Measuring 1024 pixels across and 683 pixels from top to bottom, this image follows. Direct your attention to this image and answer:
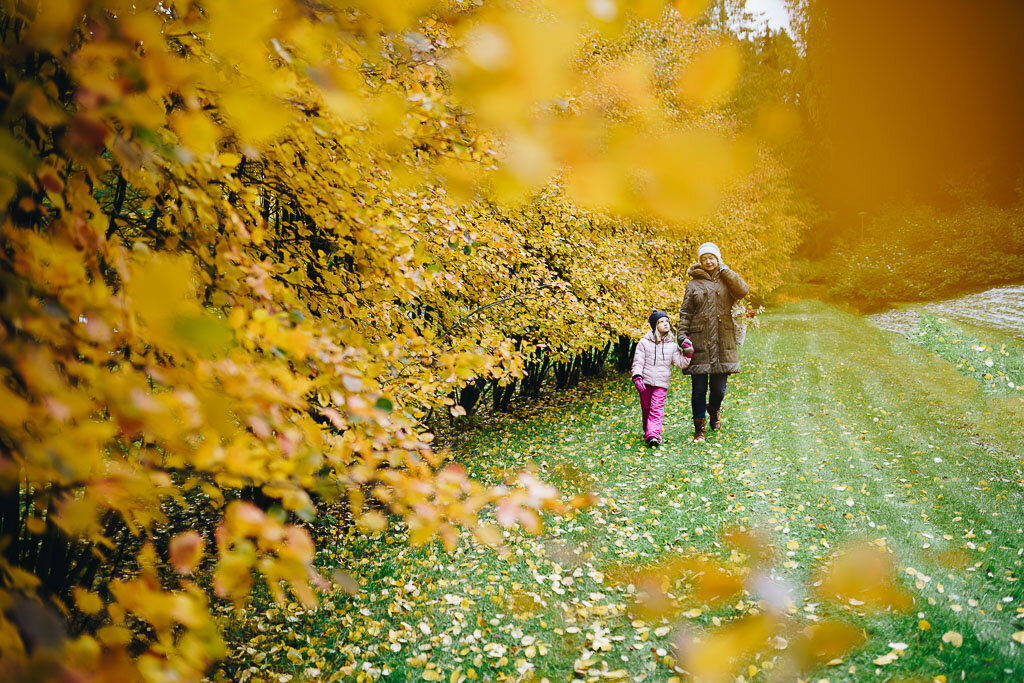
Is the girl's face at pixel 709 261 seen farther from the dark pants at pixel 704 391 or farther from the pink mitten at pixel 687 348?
the dark pants at pixel 704 391

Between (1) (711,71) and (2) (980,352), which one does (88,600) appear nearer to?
(1) (711,71)

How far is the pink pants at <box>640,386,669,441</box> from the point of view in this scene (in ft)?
23.4

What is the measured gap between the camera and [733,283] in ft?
21.3

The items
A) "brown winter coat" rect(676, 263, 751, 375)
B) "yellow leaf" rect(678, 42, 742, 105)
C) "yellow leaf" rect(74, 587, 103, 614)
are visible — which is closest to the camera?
"yellow leaf" rect(678, 42, 742, 105)

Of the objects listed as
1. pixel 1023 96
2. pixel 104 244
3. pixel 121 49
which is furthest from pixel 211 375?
pixel 1023 96

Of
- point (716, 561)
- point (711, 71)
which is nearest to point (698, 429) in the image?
point (716, 561)

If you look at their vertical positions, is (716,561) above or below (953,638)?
below

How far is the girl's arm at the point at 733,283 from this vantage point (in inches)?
254

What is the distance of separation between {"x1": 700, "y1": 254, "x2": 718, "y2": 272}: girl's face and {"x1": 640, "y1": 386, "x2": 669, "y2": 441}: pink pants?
161 centimetres

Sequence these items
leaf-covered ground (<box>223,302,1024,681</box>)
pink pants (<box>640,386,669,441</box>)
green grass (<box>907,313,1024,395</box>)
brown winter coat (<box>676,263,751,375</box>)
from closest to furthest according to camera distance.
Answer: leaf-covered ground (<box>223,302,1024,681</box>) → brown winter coat (<box>676,263,751,375</box>) → pink pants (<box>640,386,669,441</box>) → green grass (<box>907,313,1024,395</box>)

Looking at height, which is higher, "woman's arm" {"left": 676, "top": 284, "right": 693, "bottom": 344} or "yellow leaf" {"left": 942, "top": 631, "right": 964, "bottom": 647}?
"woman's arm" {"left": 676, "top": 284, "right": 693, "bottom": 344}

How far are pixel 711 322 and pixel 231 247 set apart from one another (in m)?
5.60

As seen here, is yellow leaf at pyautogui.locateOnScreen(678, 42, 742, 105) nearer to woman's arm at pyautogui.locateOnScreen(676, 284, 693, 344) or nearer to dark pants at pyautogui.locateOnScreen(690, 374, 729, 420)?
woman's arm at pyautogui.locateOnScreen(676, 284, 693, 344)

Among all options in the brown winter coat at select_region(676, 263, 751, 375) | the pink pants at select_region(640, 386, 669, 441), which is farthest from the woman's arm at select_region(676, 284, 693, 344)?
the pink pants at select_region(640, 386, 669, 441)
